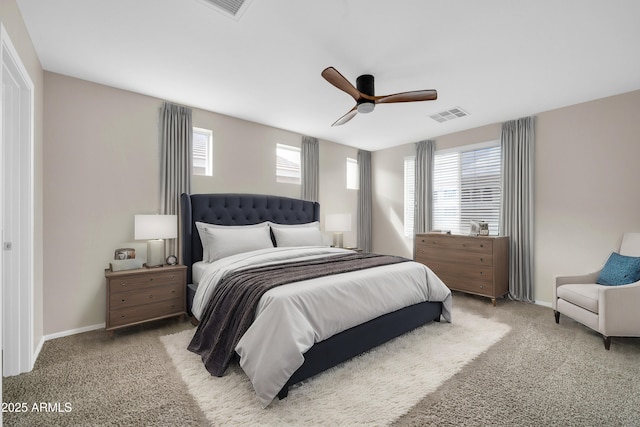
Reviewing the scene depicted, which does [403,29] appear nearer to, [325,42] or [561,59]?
[325,42]

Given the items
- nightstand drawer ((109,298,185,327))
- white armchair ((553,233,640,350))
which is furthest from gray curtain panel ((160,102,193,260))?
white armchair ((553,233,640,350))

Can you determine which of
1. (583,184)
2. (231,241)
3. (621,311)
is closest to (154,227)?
(231,241)

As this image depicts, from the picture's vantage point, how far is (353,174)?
20.3 feet

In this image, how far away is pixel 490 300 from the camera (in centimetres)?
422

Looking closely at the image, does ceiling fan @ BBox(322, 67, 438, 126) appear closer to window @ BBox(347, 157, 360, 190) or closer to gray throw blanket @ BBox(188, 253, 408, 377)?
gray throw blanket @ BBox(188, 253, 408, 377)

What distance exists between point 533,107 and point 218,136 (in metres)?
4.36

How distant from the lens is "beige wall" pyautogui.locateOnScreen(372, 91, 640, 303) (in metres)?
3.45

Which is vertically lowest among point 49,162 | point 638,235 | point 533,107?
point 638,235

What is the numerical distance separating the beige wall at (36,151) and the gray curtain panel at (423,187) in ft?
17.3

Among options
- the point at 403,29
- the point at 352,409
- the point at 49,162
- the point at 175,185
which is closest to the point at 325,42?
the point at 403,29

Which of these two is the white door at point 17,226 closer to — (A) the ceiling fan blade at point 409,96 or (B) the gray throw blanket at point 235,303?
(B) the gray throw blanket at point 235,303

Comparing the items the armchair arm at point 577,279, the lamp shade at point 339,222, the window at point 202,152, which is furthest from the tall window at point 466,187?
the window at point 202,152

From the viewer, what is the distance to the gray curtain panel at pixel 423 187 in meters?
5.32

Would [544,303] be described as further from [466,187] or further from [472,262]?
[466,187]
